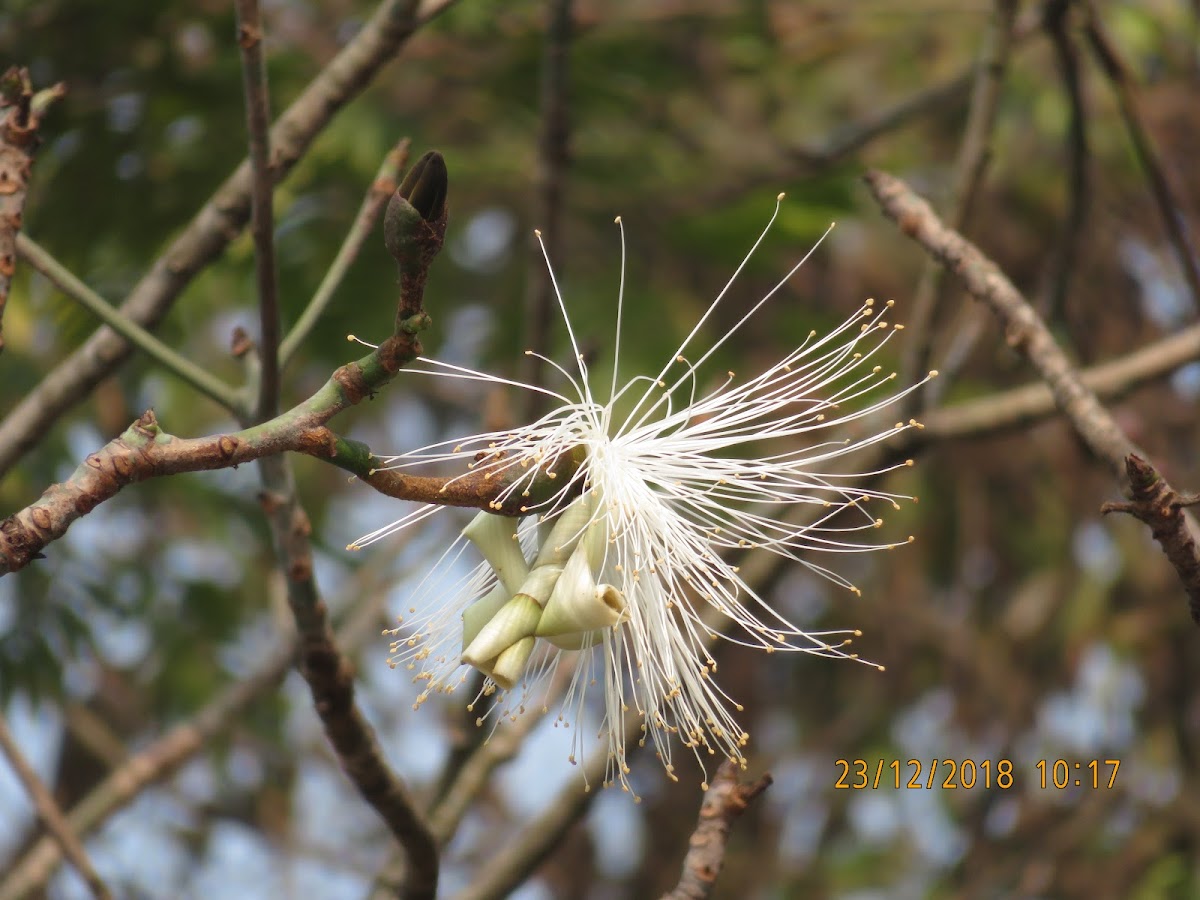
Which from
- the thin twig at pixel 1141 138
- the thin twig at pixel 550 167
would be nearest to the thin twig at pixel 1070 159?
the thin twig at pixel 1141 138

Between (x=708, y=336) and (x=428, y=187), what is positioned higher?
(x=708, y=336)

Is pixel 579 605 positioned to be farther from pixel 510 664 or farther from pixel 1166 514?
pixel 1166 514

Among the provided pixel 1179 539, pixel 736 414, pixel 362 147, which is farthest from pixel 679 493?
pixel 362 147

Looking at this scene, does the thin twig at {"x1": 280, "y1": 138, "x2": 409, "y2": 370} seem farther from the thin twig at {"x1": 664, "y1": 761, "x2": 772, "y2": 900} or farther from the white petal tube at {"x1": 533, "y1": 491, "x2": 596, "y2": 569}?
the thin twig at {"x1": 664, "y1": 761, "x2": 772, "y2": 900}

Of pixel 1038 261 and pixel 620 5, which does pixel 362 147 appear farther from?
pixel 1038 261

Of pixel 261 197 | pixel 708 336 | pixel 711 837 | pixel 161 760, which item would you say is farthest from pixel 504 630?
pixel 708 336

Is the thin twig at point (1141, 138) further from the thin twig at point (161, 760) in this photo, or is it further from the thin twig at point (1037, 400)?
the thin twig at point (161, 760)
